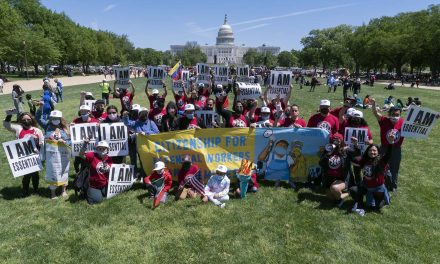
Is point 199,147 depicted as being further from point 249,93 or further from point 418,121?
point 418,121

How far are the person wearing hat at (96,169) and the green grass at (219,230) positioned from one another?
1.00 feet

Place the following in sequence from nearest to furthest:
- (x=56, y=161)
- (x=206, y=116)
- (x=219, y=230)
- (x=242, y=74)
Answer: (x=219, y=230)
(x=56, y=161)
(x=206, y=116)
(x=242, y=74)

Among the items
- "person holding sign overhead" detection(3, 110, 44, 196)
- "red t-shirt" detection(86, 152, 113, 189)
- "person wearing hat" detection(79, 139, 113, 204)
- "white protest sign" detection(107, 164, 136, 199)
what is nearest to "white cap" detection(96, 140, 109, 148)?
→ "person wearing hat" detection(79, 139, 113, 204)

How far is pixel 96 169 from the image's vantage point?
26.9ft

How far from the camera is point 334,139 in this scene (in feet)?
27.6

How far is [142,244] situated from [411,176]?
844cm

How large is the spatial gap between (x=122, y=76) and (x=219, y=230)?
7.96 meters

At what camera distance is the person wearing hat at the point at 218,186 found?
27.7ft

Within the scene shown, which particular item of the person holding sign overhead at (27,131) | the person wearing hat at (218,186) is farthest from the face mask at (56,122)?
the person wearing hat at (218,186)

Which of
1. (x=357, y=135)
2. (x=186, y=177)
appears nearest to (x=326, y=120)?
(x=357, y=135)

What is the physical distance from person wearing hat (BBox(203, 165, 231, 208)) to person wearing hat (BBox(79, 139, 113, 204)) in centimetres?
247

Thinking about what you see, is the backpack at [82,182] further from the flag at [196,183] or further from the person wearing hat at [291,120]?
the person wearing hat at [291,120]

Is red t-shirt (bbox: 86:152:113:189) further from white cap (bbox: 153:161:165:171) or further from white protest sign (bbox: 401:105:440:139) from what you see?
white protest sign (bbox: 401:105:440:139)

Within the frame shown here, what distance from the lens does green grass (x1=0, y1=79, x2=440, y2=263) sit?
247 inches
